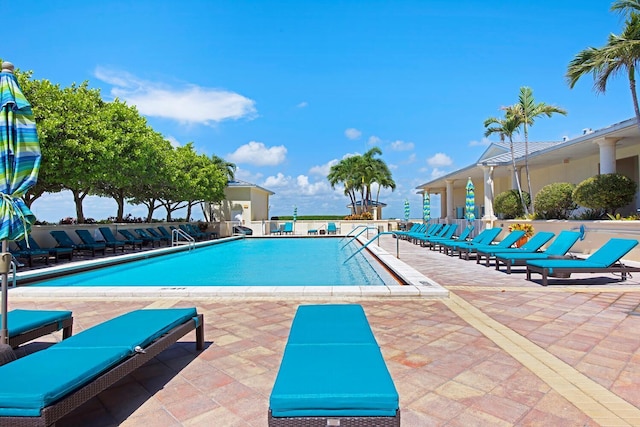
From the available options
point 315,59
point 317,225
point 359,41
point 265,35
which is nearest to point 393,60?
point 359,41

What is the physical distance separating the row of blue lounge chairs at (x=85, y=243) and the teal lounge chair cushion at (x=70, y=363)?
430 centimetres

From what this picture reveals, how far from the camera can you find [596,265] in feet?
24.0

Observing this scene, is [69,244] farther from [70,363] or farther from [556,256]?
[556,256]

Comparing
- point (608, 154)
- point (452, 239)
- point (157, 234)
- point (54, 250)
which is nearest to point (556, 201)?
point (608, 154)

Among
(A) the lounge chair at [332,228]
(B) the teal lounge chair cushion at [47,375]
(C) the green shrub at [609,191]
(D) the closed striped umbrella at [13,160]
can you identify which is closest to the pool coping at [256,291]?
(D) the closed striped umbrella at [13,160]

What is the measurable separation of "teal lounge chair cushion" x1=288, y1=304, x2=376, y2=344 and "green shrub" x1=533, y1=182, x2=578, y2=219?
12988 mm

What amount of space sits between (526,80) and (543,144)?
19.0 ft

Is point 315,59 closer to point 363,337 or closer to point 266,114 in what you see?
point 266,114

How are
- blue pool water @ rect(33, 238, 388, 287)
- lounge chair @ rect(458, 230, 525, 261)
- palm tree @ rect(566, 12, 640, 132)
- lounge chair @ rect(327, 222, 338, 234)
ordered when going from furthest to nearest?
lounge chair @ rect(327, 222, 338, 234) → lounge chair @ rect(458, 230, 525, 261) → palm tree @ rect(566, 12, 640, 132) → blue pool water @ rect(33, 238, 388, 287)

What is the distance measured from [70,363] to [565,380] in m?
3.69

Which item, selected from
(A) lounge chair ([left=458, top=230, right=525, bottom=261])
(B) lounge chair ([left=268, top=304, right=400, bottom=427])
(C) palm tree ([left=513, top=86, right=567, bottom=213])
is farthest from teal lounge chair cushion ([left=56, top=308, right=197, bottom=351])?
(C) palm tree ([left=513, top=86, right=567, bottom=213])

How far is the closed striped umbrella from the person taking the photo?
10.1ft

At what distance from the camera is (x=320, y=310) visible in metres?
3.79

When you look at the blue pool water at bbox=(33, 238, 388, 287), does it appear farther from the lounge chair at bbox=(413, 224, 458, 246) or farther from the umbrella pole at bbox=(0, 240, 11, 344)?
the umbrella pole at bbox=(0, 240, 11, 344)
